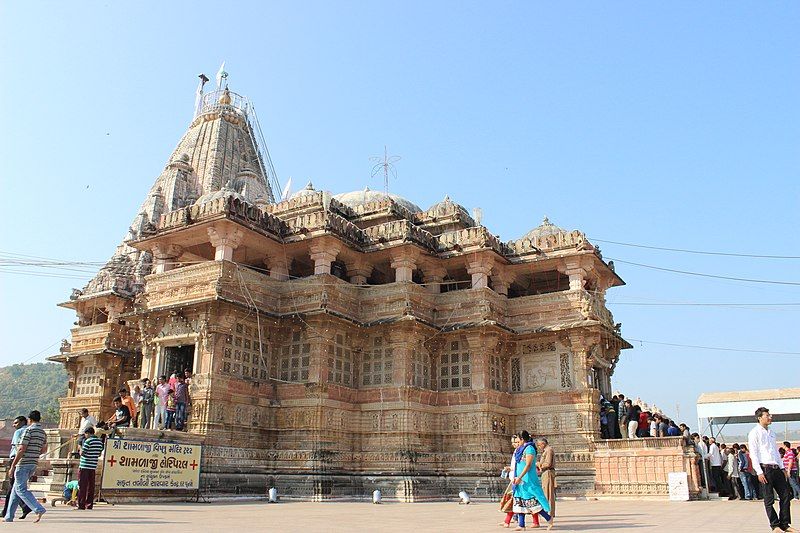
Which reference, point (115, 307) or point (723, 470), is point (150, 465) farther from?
point (115, 307)

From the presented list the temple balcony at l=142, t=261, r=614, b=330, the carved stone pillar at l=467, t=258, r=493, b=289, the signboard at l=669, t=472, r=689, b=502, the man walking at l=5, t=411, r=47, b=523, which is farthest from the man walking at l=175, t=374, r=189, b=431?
the signboard at l=669, t=472, r=689, b=502

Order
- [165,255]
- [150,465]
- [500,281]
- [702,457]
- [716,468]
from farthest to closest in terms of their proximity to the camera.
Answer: [500,281]
[165,255]
[716,468]
[702,457]
[150,465]

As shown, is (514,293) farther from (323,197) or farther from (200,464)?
(200,464)

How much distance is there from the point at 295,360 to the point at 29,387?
133m

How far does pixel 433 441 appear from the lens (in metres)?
25.0

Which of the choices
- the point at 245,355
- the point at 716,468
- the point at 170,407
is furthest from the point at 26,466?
the point at 716,468

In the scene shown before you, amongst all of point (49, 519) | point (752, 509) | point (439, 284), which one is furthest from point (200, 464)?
point (752, 509)

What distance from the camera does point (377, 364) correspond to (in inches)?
998

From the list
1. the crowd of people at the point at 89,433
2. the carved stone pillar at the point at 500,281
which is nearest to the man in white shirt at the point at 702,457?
the carved stone pillar at the point at 500,281

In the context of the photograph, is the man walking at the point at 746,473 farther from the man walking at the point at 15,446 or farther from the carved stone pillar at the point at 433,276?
the man walking at the point at 15,446

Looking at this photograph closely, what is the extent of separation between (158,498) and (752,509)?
1432 centimetres

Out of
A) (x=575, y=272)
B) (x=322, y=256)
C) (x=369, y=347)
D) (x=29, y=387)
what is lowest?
(x=369, y=347)

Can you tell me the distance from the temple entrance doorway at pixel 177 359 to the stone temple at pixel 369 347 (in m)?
0.07

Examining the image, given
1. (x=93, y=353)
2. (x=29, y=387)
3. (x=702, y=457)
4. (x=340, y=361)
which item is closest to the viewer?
(x=702, y=457)
